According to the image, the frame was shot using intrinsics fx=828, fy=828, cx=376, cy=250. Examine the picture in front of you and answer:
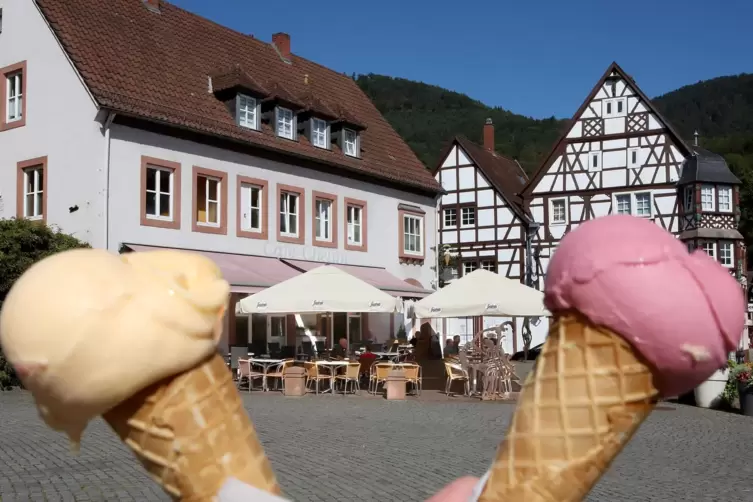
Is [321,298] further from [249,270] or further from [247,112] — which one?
[247,112]

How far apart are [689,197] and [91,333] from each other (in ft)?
118

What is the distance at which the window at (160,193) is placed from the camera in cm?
2084

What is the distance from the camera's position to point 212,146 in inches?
902

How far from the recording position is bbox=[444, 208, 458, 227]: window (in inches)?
1501

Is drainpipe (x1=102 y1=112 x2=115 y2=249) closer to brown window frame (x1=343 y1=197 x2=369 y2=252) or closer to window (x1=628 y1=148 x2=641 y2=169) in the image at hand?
brown window frame (x1=343 y1=197 x2=369 y2=252)

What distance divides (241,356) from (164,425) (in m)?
18.1

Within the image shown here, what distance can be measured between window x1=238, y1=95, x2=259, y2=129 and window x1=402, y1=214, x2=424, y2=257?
7.31 metres

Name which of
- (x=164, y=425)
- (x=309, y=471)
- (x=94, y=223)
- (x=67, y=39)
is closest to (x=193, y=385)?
(x=164, y=425)

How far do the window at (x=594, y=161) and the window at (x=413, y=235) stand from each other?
9.64 metres

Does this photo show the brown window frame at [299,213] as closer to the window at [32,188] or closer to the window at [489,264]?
the window at [32,188]

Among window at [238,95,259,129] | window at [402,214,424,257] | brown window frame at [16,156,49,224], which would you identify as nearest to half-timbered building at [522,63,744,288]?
window at [402,214,424,257]

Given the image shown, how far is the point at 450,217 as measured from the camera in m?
38.2

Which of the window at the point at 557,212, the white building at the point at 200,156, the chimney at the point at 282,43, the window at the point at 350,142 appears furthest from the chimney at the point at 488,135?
the window at the point at 350,142

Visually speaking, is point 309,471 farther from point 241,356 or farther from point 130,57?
point 130,57
